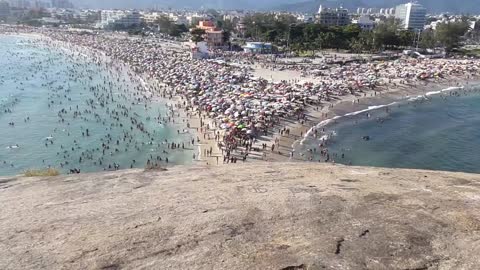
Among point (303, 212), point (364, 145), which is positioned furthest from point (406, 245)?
point (364, 145)

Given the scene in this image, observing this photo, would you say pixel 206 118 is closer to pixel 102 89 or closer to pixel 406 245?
pixel 102 89

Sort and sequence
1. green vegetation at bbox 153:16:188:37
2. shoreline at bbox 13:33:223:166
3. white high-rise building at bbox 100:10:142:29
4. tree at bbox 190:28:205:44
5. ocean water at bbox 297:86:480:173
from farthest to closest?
white high-rise building at bbox 100:10:142:29 → green vegetation at bbox 153:16:188:37 → tree at bbox 190:28:205:44 → ocean water at bbox 297:86:480:173 → shoreline at bbox 13:33:223:166

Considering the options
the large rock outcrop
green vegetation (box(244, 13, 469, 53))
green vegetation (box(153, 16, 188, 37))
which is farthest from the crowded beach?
green vegetation (box(153, 16, 188, 37))

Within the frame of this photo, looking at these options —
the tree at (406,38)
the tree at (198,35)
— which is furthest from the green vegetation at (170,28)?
the tree at (406,38)

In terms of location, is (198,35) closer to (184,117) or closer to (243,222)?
(184,117)

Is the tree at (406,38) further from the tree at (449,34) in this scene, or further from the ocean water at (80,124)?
the ocean water at (80,124)

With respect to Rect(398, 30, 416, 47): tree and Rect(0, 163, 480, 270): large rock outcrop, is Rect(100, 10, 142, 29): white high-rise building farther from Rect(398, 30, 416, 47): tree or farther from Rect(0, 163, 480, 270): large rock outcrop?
Rect(0, 163, 480, 270): large rock outcrop

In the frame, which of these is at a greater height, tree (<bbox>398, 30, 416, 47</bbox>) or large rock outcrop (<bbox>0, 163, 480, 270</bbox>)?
tree (<bbox>398, 30, 416, 47</bbox>)
